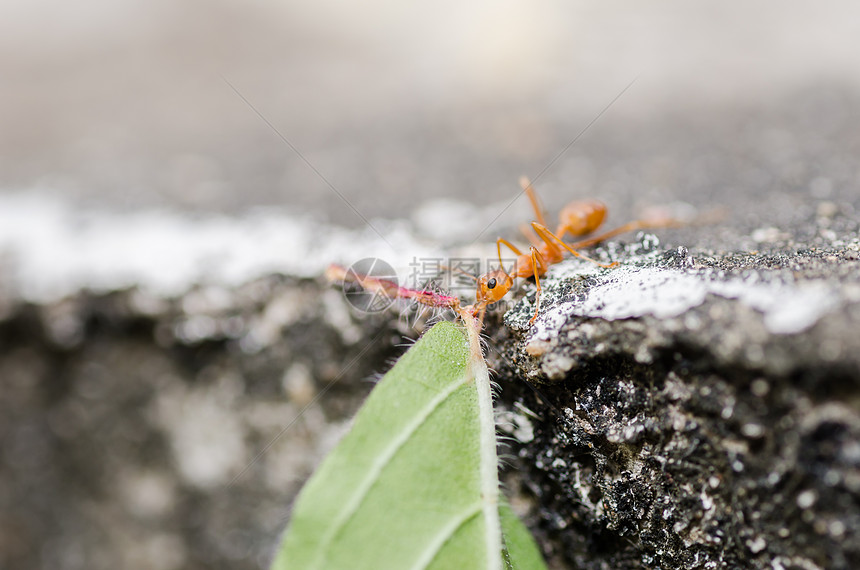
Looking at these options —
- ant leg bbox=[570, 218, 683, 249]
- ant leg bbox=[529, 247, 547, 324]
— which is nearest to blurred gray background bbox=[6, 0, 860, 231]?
ant leg bbox=[570, 218, 683, 249]

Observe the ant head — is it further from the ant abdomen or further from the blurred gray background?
the blurred gray background

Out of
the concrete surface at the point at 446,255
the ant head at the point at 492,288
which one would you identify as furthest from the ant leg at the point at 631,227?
the ant head at the point at 492,288

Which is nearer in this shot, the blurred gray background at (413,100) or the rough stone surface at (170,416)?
the rough stone surface at (170,416)

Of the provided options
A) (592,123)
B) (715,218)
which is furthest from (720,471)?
(592,123)

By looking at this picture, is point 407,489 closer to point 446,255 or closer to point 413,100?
point 446,255

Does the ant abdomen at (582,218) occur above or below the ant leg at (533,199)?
below

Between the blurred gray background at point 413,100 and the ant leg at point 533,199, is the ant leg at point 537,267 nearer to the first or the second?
the ant leg at point 533,199

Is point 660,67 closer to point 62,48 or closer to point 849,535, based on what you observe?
point 849,535

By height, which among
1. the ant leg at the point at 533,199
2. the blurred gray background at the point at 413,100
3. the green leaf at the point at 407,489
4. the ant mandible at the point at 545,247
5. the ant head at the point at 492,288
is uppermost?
the blurred gray background at the point at 413,100
